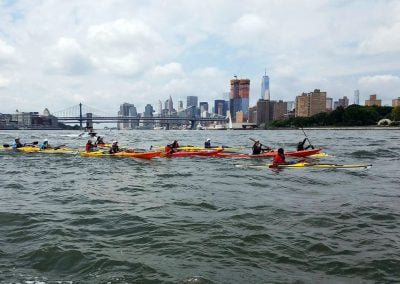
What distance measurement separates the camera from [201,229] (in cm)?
1099

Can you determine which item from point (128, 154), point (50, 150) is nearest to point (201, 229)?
point (128, 154)

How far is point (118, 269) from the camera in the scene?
8.10 m

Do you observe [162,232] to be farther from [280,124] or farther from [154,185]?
[280,124]

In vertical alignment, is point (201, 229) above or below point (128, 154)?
below

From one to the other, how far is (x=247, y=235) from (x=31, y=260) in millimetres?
5283

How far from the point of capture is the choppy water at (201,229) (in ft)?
26.3

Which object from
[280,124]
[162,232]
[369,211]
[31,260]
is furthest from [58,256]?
[280,124]

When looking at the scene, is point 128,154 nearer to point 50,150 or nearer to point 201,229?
point 50,150

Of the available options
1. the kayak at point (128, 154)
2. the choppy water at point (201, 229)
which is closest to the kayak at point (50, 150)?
the kayak at point (128, 154)

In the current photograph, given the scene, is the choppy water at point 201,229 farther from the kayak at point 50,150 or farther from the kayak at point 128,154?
the kayak at point 50,150

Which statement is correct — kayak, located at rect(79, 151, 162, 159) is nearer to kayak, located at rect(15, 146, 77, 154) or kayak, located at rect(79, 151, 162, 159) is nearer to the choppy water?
kayak, located at rect(15, 146, 77, 154)

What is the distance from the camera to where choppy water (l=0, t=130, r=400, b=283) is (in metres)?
8.01

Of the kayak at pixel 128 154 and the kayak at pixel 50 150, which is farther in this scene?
the kayak at pixel 50 150

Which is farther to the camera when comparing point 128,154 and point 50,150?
point 50,150
